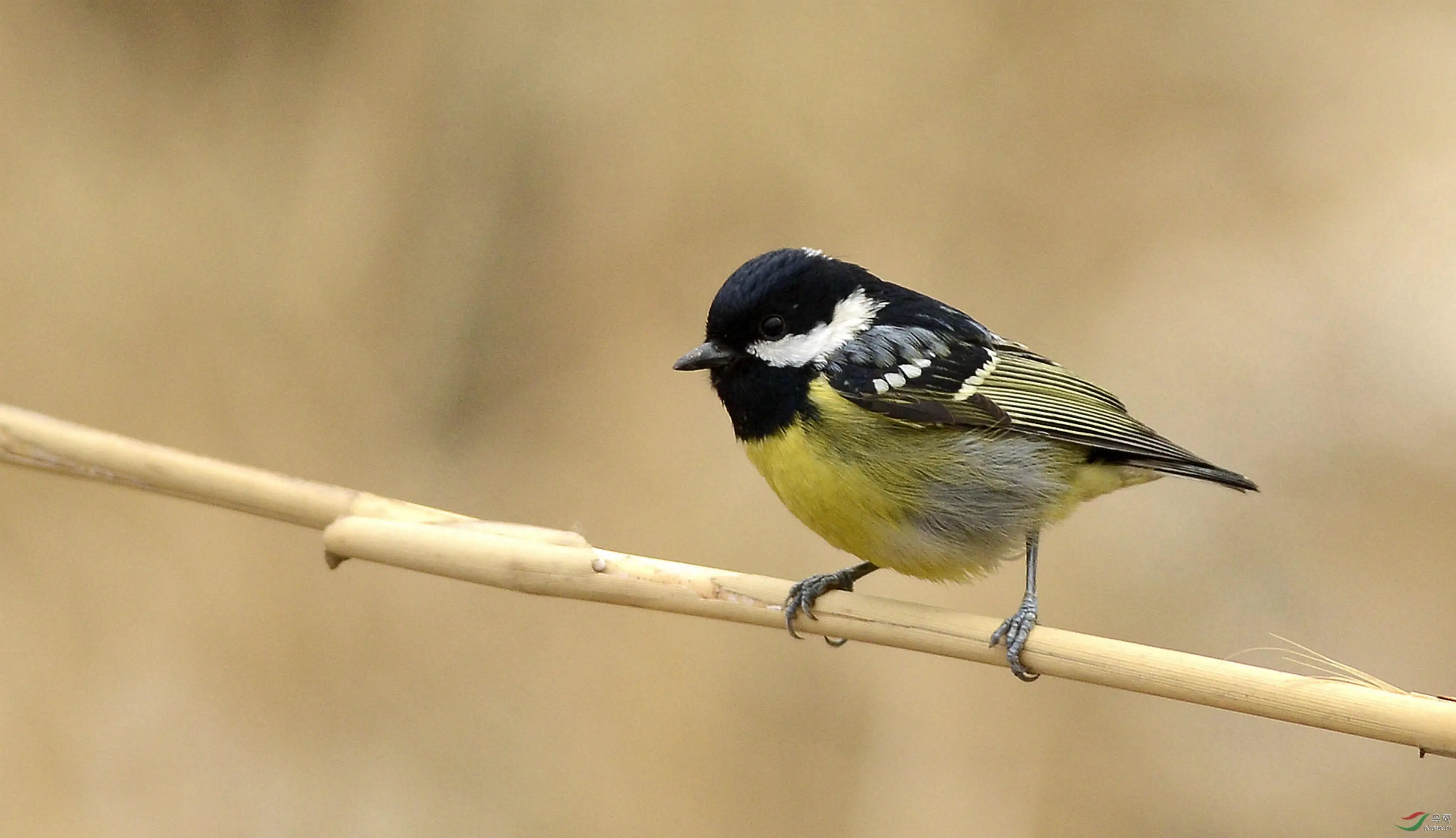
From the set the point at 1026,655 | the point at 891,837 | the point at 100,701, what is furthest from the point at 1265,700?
the point at 100,701

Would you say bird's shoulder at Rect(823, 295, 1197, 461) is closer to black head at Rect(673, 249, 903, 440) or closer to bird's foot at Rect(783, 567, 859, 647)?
black head at Rect(673, 249, 903, 440)

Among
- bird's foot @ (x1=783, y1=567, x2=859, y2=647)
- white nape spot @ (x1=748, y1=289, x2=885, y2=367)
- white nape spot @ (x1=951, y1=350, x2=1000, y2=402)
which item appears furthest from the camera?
white nape spot @ (x1=951, y1=350, x2=1000, y2=402)

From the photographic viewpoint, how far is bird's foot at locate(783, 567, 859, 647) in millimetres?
→ 2062

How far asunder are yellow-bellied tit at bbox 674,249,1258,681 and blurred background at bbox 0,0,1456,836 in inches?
47.3

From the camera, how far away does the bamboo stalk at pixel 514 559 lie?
1.87 m

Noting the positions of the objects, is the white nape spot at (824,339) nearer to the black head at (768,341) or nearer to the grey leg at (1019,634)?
the black head at (768,341)

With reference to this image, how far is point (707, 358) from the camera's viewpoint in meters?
2.23

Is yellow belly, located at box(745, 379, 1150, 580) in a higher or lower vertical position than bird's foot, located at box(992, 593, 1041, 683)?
higher

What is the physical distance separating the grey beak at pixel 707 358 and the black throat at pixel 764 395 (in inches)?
1.0

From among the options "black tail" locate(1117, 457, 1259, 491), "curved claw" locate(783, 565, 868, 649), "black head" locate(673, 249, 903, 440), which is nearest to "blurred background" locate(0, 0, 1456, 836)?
"curved claw" locate(783, 565, 868, 649)

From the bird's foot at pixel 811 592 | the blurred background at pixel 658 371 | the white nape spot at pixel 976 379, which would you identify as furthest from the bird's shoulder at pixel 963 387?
the blurred background at pixel 658 371

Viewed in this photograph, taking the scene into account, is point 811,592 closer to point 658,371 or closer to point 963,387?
point 963,387

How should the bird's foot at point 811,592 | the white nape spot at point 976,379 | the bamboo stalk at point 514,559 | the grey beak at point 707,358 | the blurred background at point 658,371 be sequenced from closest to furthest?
the bamboo stalk at point 514,559, the bird's foot at point 811,592, the grey beak at point 707,358, the white nape spot at point 976,379, the blurred background at point 658,371

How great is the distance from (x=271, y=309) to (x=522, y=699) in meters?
1.53
